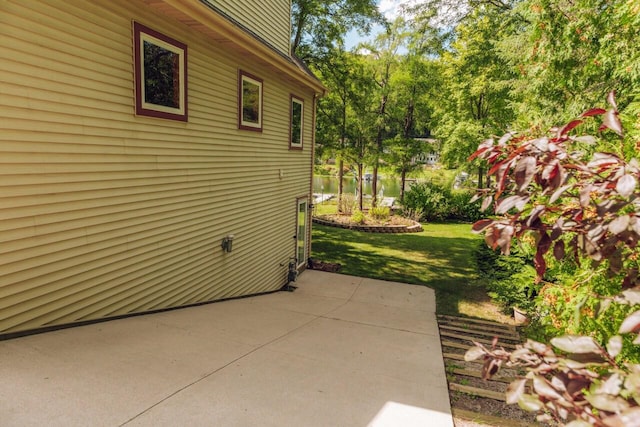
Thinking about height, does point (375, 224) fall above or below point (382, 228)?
above

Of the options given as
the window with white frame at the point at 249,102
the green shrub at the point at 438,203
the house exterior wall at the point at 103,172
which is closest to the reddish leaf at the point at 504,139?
the house exterior wall at the point at 103,172

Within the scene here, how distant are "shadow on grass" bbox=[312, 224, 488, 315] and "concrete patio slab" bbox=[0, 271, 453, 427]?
14.8 ft

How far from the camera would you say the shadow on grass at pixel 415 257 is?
10.9 metres

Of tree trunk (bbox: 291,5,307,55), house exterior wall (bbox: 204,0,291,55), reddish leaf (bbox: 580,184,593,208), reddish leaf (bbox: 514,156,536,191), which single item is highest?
tree trunk (bbox: 291,5,307,55)

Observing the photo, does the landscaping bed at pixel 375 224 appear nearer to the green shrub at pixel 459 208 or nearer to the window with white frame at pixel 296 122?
the green shrub at pixel 459 208

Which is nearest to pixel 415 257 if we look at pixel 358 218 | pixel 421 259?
pixel 421 259

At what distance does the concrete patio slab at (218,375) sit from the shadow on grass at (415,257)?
452 cm

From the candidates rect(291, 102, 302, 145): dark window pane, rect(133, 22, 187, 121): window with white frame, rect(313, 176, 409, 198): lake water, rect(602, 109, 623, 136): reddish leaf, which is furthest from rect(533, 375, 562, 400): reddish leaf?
rect(313, 176, 409, 198): lake water

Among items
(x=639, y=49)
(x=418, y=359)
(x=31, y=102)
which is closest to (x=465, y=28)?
(x=639, y=49)

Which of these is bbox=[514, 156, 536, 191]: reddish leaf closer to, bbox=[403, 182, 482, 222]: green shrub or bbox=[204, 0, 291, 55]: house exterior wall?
bbox=[204, 0, 291, 55]: house exterior wall

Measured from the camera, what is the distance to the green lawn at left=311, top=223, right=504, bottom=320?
986 centimetres

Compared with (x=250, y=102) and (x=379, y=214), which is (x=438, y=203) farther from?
(x=250, y=102)

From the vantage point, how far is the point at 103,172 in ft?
15.3

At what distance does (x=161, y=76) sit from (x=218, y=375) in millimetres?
4250
